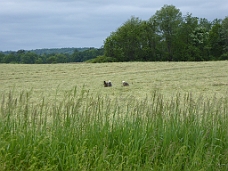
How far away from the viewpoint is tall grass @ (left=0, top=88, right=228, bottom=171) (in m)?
3.37

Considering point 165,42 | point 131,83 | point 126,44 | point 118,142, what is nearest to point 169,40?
point 165,42

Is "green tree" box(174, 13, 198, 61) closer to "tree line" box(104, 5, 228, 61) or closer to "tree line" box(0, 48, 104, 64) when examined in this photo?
"tree line" box(104, 5, 228, 61)

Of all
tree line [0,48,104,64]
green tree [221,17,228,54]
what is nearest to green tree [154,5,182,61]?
green tree [221,17,228,54]

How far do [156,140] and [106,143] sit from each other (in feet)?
1.89

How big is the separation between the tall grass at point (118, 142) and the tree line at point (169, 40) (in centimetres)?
4133

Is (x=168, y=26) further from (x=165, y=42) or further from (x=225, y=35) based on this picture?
(x=225, y=35)

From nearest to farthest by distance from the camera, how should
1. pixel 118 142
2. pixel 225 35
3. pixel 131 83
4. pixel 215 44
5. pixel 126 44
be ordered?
1. pixel 118 142
2. pixel 131 83
3. pixel 225 35
4. pixel 215 44
5. pixel 126 44

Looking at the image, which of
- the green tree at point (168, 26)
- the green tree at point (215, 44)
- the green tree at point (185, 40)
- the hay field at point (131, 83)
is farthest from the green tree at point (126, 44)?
the hay field at point (131, 83)

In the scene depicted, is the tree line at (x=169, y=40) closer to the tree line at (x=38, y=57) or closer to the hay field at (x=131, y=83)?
the tree line at (x=38, y=57)

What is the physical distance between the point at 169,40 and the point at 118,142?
145ft

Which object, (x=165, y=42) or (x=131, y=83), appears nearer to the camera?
(x=131, y=83)

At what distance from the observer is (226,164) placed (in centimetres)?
332

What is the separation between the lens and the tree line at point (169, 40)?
4544 centimetres

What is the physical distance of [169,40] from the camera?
46.7m
